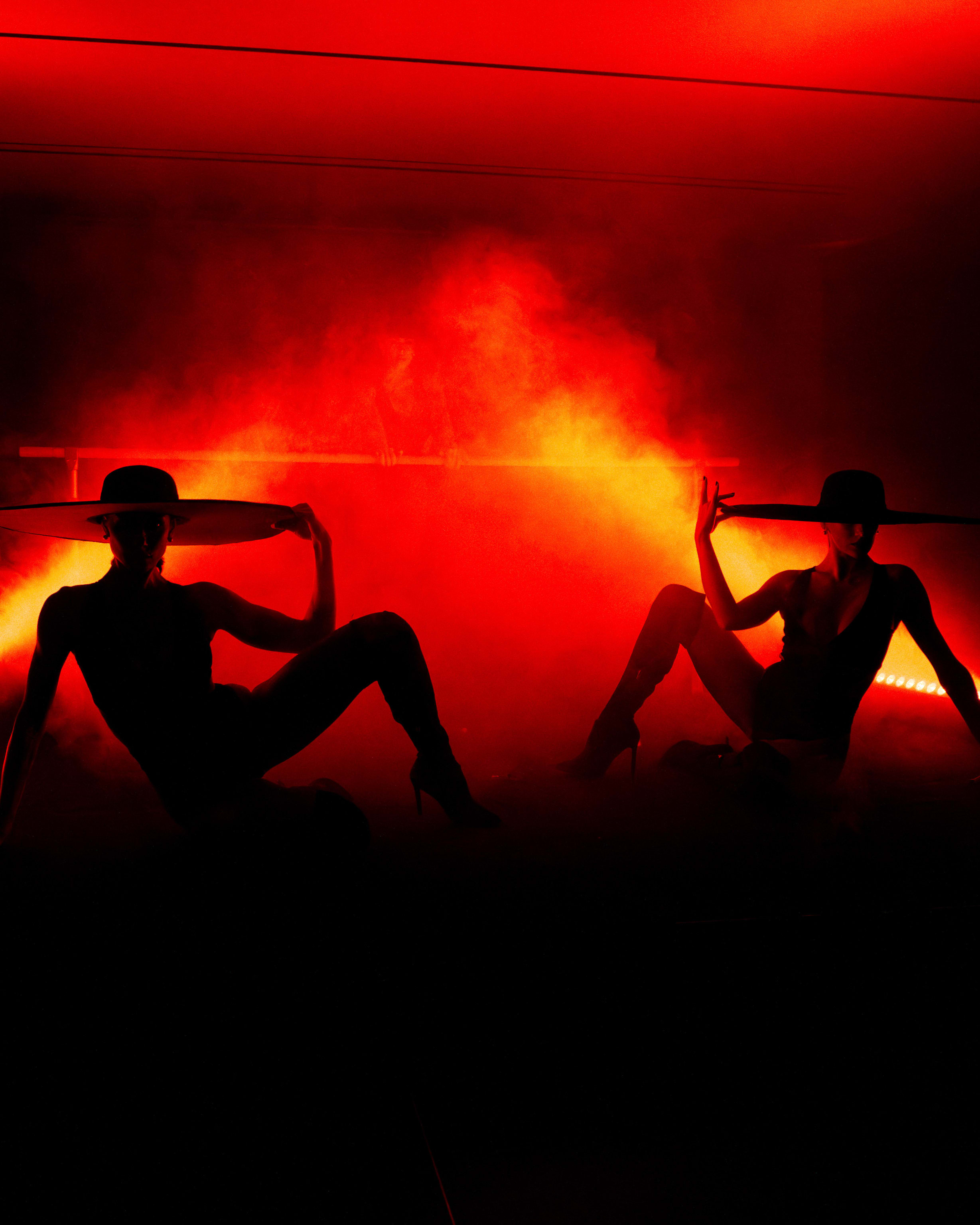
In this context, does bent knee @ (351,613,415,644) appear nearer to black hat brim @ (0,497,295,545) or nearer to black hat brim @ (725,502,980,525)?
black hat brim @ (0,497,295,545)

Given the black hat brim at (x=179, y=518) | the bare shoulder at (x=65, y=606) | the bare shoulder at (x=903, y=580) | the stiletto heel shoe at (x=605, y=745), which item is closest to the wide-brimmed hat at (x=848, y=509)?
the bare shoulder at (x=903, y=580)

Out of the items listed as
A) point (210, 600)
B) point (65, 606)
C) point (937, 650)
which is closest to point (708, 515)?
point (937, 650)

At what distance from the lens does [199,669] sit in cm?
196

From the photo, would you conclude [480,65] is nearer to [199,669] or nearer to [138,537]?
[138,537]

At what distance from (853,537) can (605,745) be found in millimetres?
989

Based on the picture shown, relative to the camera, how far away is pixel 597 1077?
1371 millimetres

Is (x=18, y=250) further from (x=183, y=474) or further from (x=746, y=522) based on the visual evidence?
(x=746, y=522)

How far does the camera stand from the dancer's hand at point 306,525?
→ 2035mm

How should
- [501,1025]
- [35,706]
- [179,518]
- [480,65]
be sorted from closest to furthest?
[501,1025] → [35,706] → [179,518] → [480,65]

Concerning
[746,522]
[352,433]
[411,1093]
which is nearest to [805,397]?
[746,522]

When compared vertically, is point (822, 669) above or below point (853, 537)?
below

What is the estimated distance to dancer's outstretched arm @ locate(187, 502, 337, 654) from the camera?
202 centimetres

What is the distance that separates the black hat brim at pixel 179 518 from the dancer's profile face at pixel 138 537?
0.5 inches

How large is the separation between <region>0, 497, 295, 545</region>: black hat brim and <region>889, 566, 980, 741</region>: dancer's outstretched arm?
1.82 meters
